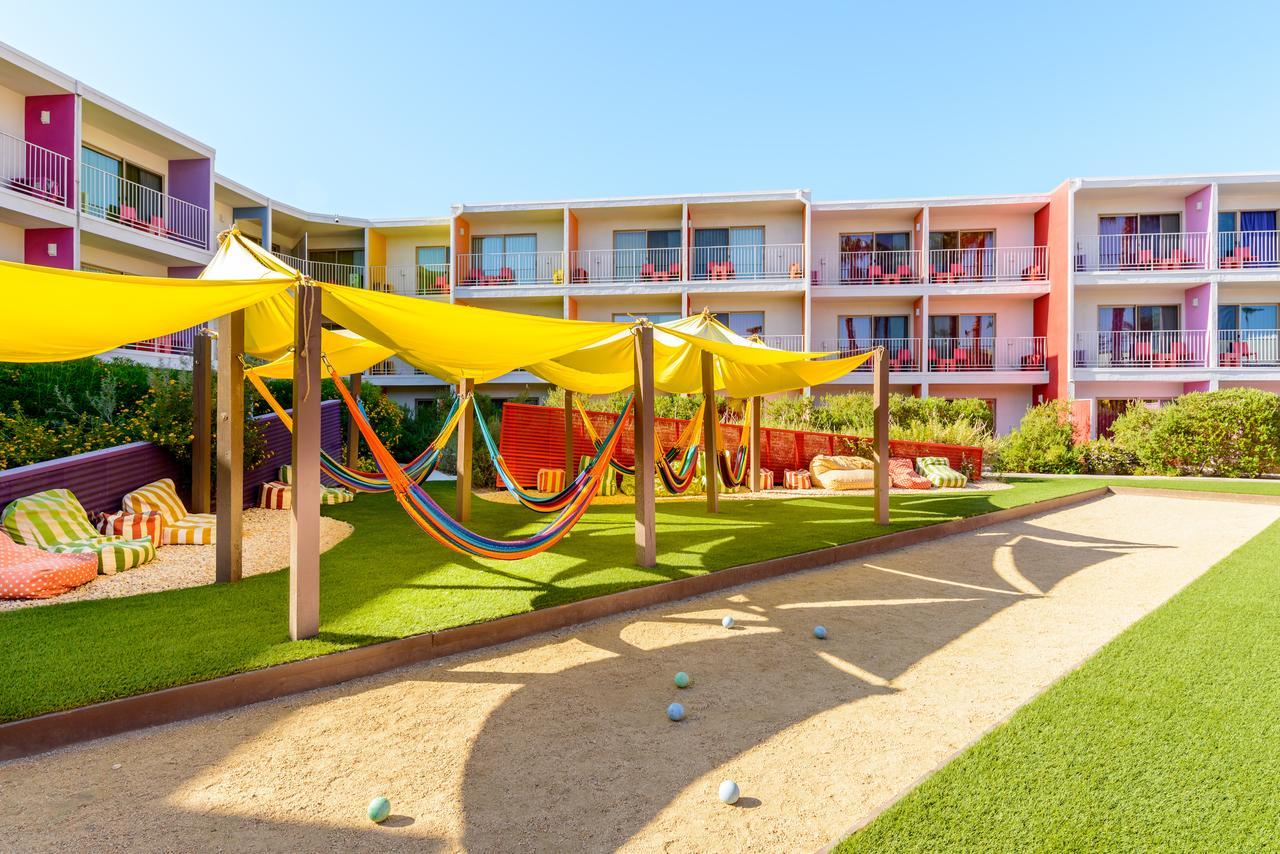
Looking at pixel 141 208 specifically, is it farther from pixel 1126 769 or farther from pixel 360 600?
pixel 1126 769

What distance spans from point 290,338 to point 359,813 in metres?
5.46

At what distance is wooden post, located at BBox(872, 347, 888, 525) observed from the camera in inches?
313

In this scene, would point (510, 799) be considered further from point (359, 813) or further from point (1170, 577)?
point (1170, 577)

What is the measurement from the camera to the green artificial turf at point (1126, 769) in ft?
6.56

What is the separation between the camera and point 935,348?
21047 millimetres

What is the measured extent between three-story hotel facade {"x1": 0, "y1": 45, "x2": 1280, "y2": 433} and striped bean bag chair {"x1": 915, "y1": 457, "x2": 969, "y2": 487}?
6760 millimetres

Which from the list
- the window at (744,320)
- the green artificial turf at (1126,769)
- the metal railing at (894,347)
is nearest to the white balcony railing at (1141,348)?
the metal railing at (894,347)

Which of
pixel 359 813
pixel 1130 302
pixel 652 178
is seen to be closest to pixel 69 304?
pixel 359 813

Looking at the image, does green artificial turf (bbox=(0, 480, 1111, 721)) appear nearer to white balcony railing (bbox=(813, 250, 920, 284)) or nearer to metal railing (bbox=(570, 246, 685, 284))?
metal railing (bbox=(570, 246, 685, 284))

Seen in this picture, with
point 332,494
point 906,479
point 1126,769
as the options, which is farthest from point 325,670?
point 906,479

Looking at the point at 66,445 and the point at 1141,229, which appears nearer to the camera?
the point at 66,445

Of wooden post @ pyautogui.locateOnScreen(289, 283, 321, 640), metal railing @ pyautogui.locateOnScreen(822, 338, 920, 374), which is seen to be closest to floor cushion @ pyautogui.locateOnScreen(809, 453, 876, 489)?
metal railing @ pyautogui.locateOnScreen(822, 338, 920, 374)

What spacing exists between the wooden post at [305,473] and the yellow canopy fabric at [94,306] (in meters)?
0.27

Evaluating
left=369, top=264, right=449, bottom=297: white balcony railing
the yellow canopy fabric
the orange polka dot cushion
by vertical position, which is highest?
left=369, top=264, right=449, bottom=297: white balcony railing
